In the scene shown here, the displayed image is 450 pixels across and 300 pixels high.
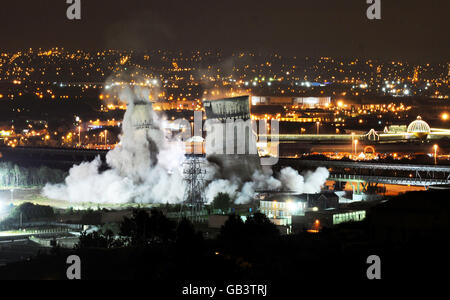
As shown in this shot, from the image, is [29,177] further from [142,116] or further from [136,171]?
[136,171]

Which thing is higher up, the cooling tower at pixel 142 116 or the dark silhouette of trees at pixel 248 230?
the cooling tower at pixel 142 116

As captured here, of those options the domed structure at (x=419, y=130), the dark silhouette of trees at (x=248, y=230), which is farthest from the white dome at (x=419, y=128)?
the dark silhouette of trees at (x=248, y=230)

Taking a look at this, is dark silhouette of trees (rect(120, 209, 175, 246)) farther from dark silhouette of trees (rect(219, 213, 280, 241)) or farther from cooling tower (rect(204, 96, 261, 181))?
cooling tower (rect(204, 96, 261, 181))

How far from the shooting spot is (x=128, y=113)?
200 ft

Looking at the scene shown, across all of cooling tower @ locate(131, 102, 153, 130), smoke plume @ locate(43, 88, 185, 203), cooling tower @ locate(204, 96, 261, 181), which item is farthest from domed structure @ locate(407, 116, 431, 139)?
cooling tower @ locate(131, 102, 153, 130)

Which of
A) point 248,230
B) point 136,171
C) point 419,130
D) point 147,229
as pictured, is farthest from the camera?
point 419,130

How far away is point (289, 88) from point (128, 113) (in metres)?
117

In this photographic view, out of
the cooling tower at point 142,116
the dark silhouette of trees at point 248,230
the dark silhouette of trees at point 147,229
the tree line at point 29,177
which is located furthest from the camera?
the tree line at point 29,177

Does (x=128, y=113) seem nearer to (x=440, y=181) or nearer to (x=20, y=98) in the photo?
(x=440, y=181)

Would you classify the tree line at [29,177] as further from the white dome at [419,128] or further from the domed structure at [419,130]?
the white dome at [419,128]

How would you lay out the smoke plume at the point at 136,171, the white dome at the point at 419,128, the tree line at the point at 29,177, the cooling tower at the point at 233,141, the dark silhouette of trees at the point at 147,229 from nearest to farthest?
the dark silhouette of trees at the point at 147,229 → the smoke plume at the point at 136,171 → the cooling tower at the point at 233,141 → the tree line at the point at 29,177 → the white dome at the point at 419,128

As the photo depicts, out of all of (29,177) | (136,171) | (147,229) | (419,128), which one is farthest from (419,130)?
(147,229)

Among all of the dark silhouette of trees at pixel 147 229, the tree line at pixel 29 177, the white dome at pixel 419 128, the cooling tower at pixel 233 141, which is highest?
the white dome at pixel 419 128

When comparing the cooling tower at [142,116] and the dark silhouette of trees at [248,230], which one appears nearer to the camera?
the dark silhouette of trees at [248,230]
